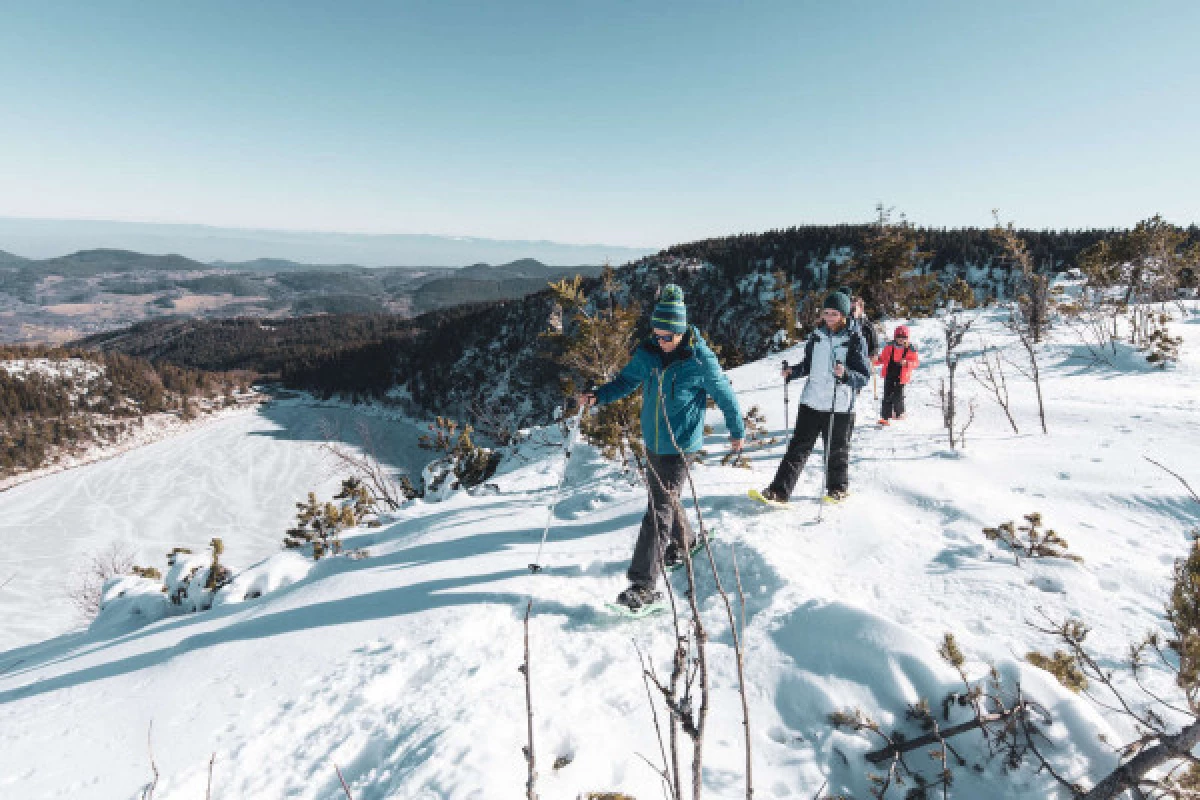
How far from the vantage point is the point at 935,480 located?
5531 millimetres

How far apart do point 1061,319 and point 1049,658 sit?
16169 millimetres

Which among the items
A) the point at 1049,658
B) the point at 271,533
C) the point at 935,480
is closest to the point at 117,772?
the point at 1049,658

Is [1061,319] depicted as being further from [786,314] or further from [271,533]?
[271,533]

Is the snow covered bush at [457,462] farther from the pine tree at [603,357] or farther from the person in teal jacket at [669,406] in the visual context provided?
the person in teal jacket at [669,406]

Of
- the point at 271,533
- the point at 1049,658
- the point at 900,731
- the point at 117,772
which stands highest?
the point at 1049,658

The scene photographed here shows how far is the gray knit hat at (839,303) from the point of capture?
504 centimetres

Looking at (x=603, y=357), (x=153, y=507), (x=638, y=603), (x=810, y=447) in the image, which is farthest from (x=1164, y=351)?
(x=153, y=507)

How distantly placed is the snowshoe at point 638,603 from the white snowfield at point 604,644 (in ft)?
0.37

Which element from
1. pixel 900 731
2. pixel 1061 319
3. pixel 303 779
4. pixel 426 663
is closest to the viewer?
pixel 900 731

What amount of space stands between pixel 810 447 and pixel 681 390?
2002mm

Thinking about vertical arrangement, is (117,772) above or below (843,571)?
below

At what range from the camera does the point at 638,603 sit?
3820mm

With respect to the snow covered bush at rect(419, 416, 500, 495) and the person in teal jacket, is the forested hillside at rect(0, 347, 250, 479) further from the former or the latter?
the person in teal jacket

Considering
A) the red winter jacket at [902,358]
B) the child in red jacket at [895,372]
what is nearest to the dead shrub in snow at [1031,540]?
the child in red jacket at [895,372]
